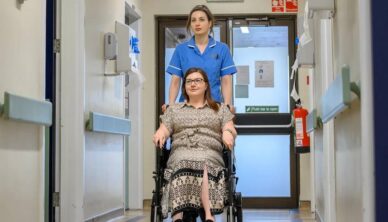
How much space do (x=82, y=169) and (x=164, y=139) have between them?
1.28m

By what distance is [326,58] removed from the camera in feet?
12.7

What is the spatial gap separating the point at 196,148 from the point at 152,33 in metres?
3.54

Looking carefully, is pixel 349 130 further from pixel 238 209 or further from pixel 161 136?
pixel 161 136

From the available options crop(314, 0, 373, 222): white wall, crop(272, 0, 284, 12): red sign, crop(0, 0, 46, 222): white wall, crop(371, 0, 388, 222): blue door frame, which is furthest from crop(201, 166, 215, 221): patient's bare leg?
crop(272, 0, 284, 12): red sign

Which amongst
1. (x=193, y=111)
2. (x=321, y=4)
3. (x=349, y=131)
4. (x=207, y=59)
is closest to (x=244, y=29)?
(x=207, y=59)

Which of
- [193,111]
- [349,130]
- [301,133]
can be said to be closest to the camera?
[349,130]

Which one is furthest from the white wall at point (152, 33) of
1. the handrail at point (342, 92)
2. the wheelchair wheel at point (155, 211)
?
the handrail at point (342, 92)

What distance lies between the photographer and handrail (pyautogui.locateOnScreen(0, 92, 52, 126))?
2783mm

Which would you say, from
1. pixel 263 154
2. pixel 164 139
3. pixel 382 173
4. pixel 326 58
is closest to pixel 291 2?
pixel 263 154

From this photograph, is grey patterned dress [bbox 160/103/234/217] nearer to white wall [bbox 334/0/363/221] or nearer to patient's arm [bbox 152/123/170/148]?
patient's arm [bbox 152/123/170/148]

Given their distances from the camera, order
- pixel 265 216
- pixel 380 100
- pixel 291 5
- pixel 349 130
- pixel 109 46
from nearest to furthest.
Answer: pixel 380 100 < pixel 349 130 < pixel 109 46 < pixel 265 216 < pixel 291 5

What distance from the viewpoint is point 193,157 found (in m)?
3.10

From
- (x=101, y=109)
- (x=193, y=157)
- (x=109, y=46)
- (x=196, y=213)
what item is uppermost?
(x=109, y=46)

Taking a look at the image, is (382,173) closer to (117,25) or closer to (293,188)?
(117,25)
